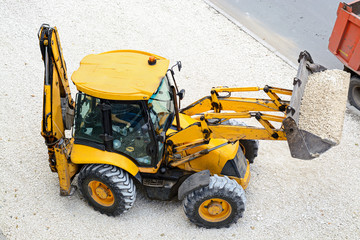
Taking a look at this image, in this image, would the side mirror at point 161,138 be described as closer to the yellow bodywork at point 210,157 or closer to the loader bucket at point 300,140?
the yellow bodywork at point 210,157

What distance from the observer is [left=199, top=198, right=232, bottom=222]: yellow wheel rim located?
5.64m

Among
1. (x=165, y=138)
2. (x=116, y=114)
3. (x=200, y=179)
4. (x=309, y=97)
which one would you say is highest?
(x=309, y=97)

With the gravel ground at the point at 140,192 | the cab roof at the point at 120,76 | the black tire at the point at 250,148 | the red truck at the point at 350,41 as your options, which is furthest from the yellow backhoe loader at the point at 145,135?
the red truck at the point at 350,41

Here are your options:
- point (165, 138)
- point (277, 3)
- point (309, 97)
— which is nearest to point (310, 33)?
point (277, 3)

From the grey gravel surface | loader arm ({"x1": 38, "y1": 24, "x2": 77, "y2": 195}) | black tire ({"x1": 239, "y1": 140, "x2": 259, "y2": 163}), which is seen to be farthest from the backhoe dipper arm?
the grey gravel surface

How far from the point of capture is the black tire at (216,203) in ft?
17.8

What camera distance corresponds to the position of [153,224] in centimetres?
593

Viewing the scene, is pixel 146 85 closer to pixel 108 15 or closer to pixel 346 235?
pixel 346 235

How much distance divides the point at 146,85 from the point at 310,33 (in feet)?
28.7

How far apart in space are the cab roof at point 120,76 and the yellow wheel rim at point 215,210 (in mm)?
1864

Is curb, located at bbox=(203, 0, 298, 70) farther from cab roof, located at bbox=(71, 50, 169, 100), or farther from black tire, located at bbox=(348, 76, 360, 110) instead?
cab roof, located at bbox=(71, 50, 169, 100)

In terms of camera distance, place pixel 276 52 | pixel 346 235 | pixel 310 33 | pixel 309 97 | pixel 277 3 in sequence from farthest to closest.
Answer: pixel 277 3, pixel 310 33, pixel 276 52, pixel 346 235, pixel 309 97

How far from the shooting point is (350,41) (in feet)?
27.8

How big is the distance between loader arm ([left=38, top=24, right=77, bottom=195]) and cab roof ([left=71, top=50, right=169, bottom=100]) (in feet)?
1.57
